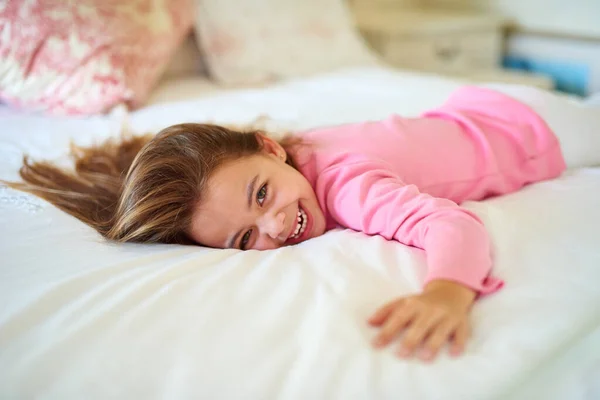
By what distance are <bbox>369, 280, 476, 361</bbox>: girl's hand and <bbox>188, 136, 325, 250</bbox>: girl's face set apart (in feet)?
0.94

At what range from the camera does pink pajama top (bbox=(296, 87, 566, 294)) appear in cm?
69

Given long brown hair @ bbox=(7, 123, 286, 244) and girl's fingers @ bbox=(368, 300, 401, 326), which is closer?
girl's fingers @ bbox=(368, 300, 401, 326)

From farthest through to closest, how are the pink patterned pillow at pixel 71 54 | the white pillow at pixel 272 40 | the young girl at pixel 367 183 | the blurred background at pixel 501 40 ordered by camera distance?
the blurred background at pixel 501 40 < the white pillow at pixel 272 40 < the pink patterned pillow at pixel 71 54 < the young girl at pixel 367 183

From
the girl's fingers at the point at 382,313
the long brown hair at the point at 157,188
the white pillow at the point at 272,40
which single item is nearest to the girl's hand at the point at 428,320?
the girl's fingers at the point at 382,313

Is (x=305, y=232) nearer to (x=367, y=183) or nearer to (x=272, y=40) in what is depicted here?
(x=367, y=183)

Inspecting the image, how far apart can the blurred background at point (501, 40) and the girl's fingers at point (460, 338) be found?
181cm

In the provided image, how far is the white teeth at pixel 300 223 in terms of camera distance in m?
0.88

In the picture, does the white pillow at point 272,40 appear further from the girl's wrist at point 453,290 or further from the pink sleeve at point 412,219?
the girl's wrist at point 453,290

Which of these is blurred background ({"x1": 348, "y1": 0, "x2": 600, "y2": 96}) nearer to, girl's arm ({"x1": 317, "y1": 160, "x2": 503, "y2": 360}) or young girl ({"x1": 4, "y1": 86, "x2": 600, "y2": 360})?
young girl ({"x1": 4, "y1": 86, "x2": 600, "y2": 360})

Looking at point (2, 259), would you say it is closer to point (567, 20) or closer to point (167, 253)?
point (167, 253)

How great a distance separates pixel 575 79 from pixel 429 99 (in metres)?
1.31

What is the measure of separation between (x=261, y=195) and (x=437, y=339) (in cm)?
40

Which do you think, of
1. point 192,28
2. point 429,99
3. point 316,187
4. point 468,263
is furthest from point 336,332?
point 192,28

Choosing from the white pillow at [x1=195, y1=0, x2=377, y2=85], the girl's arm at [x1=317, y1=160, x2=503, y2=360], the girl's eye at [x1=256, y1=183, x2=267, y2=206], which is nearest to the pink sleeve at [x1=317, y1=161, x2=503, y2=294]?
the girl's arm at [x1=317, y1=160, x2=503, y2=360]
